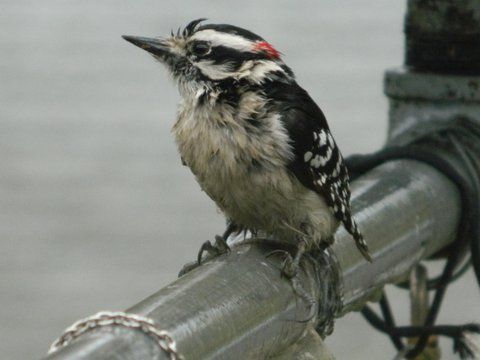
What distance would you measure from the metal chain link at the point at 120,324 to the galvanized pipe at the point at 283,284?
0.01m

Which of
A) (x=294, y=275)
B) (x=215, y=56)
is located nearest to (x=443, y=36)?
(x=215, y=56)

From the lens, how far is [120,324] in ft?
4.95

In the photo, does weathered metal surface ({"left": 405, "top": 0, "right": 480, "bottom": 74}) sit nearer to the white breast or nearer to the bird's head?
the bird's head

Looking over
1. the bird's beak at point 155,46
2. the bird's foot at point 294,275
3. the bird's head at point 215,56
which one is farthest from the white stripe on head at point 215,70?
the bird's foot at point 294,275

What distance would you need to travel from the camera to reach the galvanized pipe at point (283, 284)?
162 cm

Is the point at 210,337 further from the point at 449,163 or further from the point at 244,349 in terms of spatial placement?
the point at 449,163

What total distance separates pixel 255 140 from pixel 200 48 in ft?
1.23

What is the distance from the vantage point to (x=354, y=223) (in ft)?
8.29

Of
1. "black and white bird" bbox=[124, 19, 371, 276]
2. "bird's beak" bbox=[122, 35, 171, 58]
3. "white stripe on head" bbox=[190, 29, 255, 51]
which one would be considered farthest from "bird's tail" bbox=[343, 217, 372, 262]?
"bird's beak" bbox=[122, 35, 171, 58]

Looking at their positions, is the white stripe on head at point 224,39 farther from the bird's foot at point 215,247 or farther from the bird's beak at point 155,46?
the bird's foot at point 215,247

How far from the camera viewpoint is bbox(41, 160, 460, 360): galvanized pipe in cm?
162

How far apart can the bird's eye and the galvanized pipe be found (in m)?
0.57

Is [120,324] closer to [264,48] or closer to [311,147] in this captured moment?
[311,147]

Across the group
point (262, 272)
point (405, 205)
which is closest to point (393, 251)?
point (405, 205)
